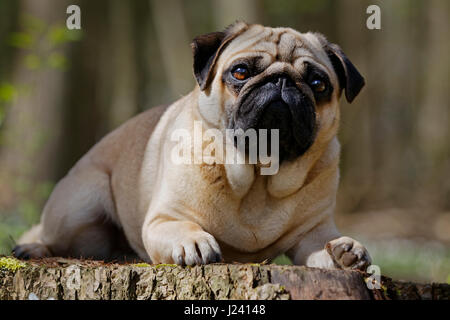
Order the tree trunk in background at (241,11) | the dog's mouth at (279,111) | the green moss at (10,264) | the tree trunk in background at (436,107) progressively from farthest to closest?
the tree trunk in background at (436,107), the tree trunk in background at (241,11), the dog's mouth at (279,111), the green moss at (10,264)

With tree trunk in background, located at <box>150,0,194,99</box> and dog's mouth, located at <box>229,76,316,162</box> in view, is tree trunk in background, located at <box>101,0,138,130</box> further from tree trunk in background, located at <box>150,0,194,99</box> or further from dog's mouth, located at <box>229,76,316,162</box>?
dog's mouth, located at <box>229,76,316,162</box>

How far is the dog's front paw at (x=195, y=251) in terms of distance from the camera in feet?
11.8

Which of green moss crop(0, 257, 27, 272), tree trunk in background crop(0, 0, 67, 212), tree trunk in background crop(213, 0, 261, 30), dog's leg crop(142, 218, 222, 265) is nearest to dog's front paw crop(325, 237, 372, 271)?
dog's leg crop(142, 218, 222, 265)

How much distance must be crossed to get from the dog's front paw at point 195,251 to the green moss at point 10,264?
87 cm

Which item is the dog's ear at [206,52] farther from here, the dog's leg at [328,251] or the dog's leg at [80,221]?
the dog's leg at [80,221]

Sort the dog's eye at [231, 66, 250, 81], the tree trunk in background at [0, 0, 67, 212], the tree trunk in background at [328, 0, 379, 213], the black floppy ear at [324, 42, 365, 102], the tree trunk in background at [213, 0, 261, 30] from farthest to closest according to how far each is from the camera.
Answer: the tree trunk in background at [328, 0, 379, 213]
the tree trunk in background at [213, 0, 261, 30]
the tree trunk in background at [0, 0, 67, 212]
the black floppy ear at [324, 42, 365, 102]
the dog's eye at [231, 66, 250, 81]

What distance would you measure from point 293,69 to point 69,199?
2.39m

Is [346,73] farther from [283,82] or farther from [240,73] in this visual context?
[240,73]

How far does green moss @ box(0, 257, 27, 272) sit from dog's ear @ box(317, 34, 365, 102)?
2463 mm

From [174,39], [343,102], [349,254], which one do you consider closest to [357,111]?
[343,102]

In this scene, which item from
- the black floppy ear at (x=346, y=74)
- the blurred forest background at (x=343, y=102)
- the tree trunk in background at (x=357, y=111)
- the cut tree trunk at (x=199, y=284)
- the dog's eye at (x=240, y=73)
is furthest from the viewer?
the tree trunk in background at (x=357, y=111)

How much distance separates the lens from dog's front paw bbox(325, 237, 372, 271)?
3627 mm

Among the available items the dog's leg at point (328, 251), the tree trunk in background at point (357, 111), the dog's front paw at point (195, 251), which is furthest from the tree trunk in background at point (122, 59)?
the dog's front paw at point (195, 251)
